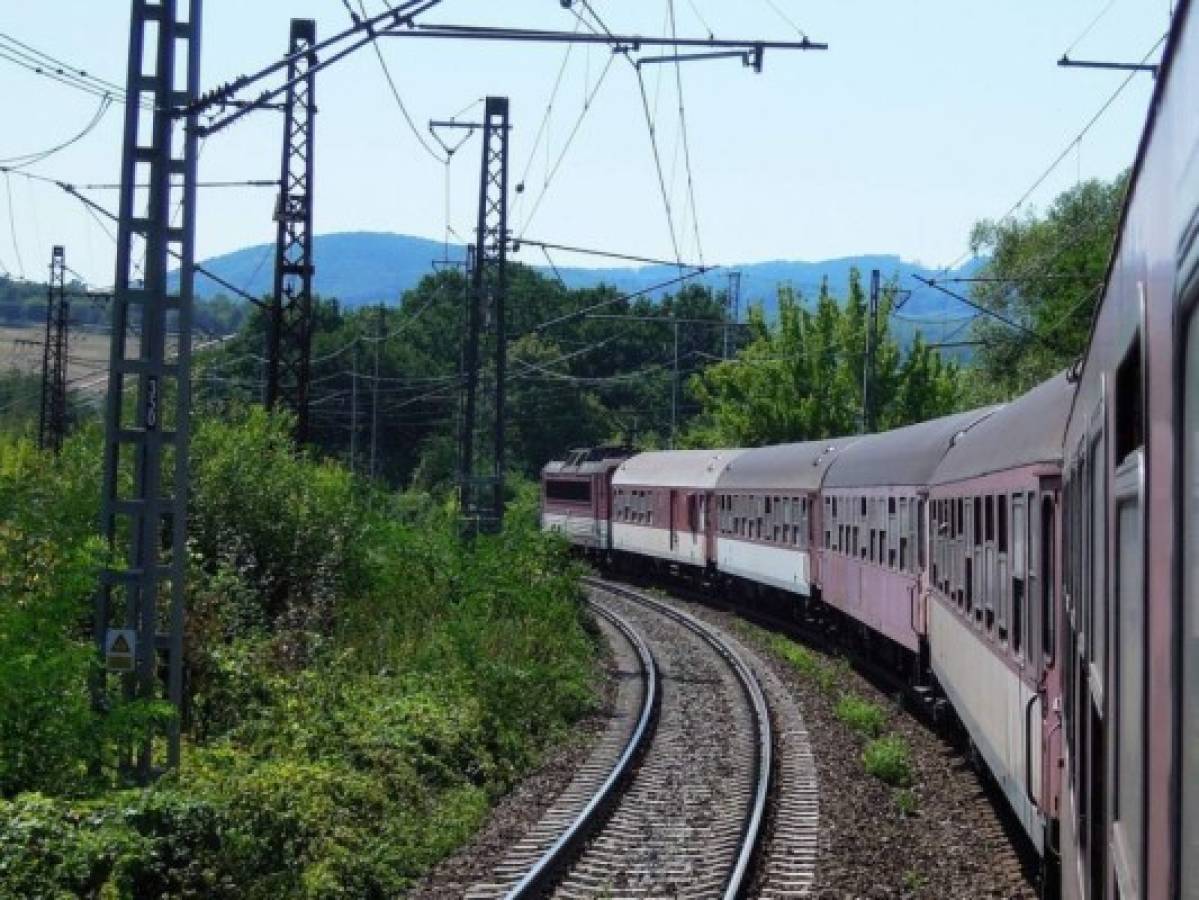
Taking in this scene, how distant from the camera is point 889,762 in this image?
1688cm

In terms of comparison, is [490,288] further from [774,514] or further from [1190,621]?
[1190,621]

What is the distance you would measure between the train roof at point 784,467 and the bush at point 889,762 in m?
11.4

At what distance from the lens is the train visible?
2518 mm

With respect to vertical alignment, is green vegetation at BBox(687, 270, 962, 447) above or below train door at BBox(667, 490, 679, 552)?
above

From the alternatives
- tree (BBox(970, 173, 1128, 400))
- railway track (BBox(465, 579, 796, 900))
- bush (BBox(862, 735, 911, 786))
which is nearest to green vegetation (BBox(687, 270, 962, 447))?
tree (BBox(970, 173, 1128, 400))

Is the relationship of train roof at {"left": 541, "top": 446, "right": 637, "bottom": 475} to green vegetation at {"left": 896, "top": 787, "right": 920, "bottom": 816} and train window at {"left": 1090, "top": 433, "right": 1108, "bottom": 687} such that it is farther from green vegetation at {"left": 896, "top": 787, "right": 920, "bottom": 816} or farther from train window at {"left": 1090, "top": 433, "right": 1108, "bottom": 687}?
train window at {"left": 1090, "top": 433, "right": 1108, "bottom": 687}

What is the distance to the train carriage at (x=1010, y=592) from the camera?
8758mm

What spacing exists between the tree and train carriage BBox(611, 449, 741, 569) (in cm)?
1443

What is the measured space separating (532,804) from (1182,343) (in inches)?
518

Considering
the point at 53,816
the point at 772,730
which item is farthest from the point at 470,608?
the point at 53,816

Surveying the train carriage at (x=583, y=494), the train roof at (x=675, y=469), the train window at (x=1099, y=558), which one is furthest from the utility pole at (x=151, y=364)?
the train carriage at (x=583, y=494)

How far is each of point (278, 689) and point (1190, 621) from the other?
14514 mm

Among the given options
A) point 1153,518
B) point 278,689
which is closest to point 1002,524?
point 278,689

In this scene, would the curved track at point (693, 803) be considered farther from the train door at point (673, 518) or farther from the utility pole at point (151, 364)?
the train door at point (673, 518)
